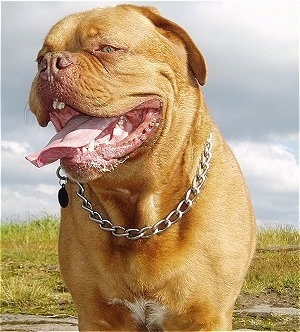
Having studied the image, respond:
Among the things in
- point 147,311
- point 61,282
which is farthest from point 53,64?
point 61,282

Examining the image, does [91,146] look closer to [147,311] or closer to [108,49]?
[108,49]

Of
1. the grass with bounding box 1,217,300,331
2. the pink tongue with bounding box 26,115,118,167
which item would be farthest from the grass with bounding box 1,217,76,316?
the pink tongue with bounding box 26,115,118,167

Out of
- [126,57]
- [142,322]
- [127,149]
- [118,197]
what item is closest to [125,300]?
[142,322]

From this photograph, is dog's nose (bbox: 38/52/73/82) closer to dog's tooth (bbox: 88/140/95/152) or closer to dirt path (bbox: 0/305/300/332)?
dog's tooth (bbox: 88/140/95/152)

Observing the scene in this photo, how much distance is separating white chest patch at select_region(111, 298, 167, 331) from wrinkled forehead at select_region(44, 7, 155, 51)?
5.33 feet

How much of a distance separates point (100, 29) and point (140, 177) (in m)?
0.90

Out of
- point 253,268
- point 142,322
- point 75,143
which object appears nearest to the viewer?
point 75,143

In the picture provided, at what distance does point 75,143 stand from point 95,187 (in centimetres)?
54

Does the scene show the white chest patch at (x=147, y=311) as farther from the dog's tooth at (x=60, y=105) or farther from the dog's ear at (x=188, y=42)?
the dog's ear at (x=188, y=42)

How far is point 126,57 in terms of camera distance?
4188 millimetres

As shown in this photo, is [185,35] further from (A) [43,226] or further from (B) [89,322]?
(A) [43,226]

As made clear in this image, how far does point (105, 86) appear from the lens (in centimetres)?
406

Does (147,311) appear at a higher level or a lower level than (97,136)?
lower

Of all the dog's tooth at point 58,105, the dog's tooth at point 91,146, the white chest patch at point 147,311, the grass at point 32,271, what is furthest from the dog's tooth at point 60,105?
the grass at point 32,271
